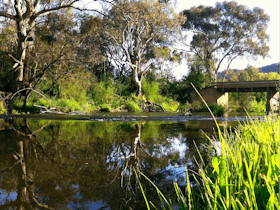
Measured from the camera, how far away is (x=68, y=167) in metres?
3.12

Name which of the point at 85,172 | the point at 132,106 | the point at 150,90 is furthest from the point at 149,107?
the point at 85,172

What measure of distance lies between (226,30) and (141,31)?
15350mm

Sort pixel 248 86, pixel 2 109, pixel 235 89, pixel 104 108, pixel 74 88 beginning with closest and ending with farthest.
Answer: pixel 2 109
pixel 74 88
pixel 104 108
pixel 248 86
pixel 235 89

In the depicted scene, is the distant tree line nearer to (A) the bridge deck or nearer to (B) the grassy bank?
(A) the bridge deck

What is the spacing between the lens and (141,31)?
22.8m

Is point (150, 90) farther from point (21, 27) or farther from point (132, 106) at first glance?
point (21, 27)

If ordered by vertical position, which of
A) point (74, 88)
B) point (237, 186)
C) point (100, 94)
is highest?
point (74, 88)

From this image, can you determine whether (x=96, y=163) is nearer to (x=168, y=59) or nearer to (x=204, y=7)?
(x=168, y=59)

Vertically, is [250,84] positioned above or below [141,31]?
below

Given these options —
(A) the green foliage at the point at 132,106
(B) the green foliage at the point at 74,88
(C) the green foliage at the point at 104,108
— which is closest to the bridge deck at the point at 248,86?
(A) the green foliage at the point at 132,106

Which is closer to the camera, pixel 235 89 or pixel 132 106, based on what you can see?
pixel 132 106

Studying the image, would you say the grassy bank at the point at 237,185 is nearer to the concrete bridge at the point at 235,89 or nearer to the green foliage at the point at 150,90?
the green foliage at the point at 150,90

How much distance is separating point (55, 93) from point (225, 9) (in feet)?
84.7

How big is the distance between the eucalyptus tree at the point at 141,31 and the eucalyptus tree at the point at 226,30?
8.47 metres
